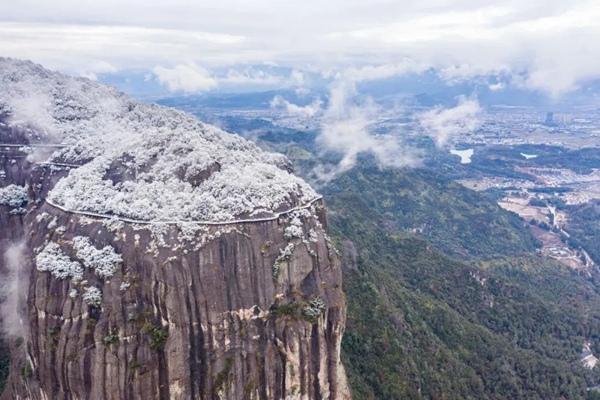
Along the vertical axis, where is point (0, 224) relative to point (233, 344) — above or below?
above

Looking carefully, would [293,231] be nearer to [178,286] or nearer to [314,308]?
[314,308]

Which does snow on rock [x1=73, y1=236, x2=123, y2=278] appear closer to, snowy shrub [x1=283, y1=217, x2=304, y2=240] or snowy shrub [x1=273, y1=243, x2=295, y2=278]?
snowy shrub [x1=273, y1=243, x2=295, y2=278]

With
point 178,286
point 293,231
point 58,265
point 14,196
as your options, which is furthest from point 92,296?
point 14,196

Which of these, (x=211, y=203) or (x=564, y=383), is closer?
(x=211, y=203)

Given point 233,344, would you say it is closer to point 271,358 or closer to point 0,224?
point 271,358

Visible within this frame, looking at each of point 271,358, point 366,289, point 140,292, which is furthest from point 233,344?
point 366,289

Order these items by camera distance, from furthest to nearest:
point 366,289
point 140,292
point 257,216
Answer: point 366,289, point 257,216, point 140,292

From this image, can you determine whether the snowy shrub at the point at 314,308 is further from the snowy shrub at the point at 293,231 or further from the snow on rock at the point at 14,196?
the snow on rock at the point at 14,196

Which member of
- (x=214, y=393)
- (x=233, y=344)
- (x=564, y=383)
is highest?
(x=233, y=344)
